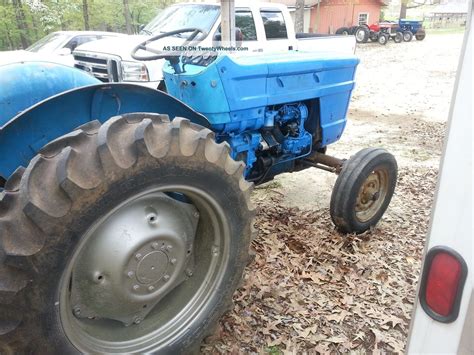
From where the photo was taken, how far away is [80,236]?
167 centimetres

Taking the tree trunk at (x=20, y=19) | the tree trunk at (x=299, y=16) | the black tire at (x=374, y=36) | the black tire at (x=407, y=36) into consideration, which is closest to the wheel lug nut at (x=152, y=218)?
the tree trunk at (x=299, y=16)

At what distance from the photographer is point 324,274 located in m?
3.39

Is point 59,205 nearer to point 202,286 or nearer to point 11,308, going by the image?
point 11,308

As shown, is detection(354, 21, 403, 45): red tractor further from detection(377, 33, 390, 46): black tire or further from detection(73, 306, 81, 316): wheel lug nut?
detection(73, 306, 81, 316): wheel lug nut

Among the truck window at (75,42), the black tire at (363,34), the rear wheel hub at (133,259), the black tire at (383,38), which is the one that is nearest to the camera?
the rear wheel hub at (133,259)

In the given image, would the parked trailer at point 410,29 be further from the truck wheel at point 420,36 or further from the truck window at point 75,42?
the truck window at point 75,42

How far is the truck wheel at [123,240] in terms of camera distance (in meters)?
1.60

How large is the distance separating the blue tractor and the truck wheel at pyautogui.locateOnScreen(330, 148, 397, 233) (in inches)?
49.1

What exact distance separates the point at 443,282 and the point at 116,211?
52.2 inches

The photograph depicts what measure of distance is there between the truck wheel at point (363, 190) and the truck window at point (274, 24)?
5226mm

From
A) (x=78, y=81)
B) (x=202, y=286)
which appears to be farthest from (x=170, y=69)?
(x=202, y=286)

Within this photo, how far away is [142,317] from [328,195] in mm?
3239

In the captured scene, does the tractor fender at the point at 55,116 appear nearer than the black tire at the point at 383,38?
Yes

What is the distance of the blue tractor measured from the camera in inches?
63.3
